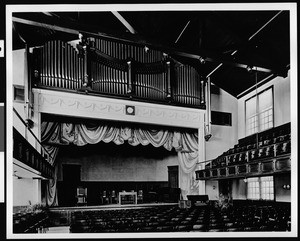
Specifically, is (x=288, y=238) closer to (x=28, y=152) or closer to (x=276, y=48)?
(x=28, y=152)

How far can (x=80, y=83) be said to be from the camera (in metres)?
10.7

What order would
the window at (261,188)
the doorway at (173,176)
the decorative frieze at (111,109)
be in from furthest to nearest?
the doorway at (173,176) → the window at (261,188) → the decorative frieze at (111,109)

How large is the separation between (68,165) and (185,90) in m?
5.94

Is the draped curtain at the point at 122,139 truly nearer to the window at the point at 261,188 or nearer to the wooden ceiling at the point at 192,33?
the window at the point at 261,188

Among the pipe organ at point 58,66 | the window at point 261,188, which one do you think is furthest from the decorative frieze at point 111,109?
the window at point 261,188

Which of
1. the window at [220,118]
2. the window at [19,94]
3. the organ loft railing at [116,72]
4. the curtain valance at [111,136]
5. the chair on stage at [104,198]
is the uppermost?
the organ loft railing at [116,72]

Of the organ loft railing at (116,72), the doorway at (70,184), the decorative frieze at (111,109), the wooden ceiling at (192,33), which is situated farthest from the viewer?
the doorway at (70,184)

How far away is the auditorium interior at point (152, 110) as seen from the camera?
8.42 meters

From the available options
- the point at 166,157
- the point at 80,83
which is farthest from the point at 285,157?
the point at 166,157

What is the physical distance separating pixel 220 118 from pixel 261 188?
10.5 feet

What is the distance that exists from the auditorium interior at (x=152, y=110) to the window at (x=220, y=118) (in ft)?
0.13

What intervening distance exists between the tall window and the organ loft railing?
1.77 metres

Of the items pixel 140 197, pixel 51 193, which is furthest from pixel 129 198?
pixel 51 193

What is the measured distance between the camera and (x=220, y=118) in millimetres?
13703
